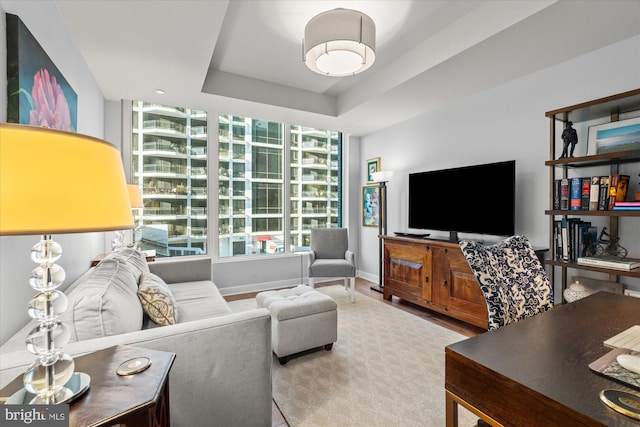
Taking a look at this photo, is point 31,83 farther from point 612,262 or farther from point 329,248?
point 612,262

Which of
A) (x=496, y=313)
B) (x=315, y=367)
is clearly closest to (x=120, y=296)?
(x=315, y=367)

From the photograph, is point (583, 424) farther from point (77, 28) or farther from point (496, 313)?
point (77, 28)

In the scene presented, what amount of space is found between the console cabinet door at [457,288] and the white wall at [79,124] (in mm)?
3006

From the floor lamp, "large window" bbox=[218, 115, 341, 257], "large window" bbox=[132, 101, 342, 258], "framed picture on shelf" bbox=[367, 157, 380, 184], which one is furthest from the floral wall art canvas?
"framed picture on shelf" bbox=[367, 157, 380, 184]

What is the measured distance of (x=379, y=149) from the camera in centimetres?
465

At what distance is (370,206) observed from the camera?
4.83 meters

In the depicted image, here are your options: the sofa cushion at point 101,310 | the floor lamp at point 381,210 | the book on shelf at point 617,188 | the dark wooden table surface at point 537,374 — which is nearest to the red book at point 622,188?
the book on shelf at point 617,188

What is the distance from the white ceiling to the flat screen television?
0.89 meters

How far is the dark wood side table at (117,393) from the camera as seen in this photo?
0.72 metres

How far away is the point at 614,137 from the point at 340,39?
85.4 inches

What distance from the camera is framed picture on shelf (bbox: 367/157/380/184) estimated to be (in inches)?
183

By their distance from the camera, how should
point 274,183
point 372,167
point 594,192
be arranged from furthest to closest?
point 372,167
point 274,183
point 594,192

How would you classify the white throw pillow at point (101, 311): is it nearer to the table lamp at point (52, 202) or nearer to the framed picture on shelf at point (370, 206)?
the table lamp at point (52, 202)

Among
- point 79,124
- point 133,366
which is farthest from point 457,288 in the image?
point 79,124
